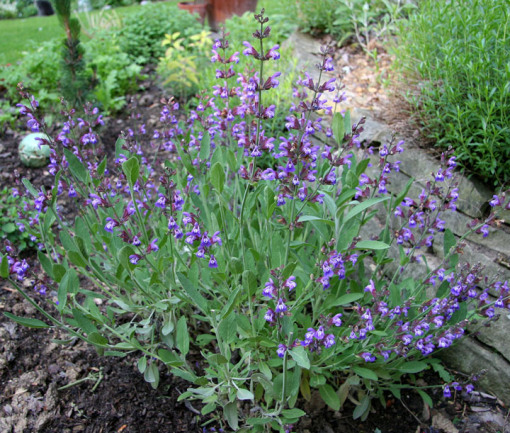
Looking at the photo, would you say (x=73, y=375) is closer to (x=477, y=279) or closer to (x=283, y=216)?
(x=283, y=216)

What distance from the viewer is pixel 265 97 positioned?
4.12 metres

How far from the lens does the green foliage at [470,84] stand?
2.62 m

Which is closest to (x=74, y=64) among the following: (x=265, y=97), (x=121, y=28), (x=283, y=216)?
(x=265, y=97)

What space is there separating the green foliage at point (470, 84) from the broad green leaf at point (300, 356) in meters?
1.50

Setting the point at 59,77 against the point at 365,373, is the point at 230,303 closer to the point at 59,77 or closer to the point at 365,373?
the point at 365,373

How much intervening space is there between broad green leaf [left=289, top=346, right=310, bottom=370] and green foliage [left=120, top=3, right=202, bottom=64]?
213 inches

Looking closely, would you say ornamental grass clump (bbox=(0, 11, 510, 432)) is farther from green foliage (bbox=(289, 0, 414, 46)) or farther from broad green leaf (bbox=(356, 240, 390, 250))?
green foliage (bbox=(289, 0, 414, 46))

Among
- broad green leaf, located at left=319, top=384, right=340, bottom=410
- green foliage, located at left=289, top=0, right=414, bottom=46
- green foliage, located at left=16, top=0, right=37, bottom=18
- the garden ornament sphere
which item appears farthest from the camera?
green foliage, located at left=16, top=0, right=37, bottom=18

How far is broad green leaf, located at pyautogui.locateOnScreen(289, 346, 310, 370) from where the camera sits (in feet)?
5.46

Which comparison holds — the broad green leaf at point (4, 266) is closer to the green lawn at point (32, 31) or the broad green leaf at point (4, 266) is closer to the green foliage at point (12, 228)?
the green foliage at point (12, 228)

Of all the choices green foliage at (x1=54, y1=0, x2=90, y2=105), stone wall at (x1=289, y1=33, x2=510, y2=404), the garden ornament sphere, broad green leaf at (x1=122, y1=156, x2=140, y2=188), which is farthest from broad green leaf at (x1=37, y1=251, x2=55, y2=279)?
green foliage at (x1=54, y1=0, x2=90, y2=105)

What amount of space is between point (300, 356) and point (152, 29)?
6.11 m

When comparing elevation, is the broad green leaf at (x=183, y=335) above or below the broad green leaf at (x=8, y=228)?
above

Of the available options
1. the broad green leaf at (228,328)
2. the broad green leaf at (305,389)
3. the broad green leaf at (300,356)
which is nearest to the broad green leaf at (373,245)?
the broad green leaf at (300,356)
